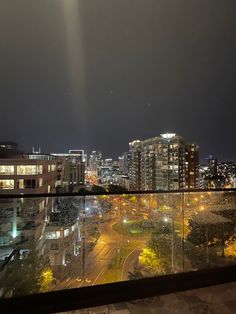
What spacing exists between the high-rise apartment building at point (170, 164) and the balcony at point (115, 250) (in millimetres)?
47707

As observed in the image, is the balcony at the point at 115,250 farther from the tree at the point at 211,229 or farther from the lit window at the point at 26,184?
the lit window at the point at 26,184

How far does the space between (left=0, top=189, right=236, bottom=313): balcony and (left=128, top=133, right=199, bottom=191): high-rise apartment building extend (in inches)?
1878

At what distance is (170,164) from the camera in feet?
171

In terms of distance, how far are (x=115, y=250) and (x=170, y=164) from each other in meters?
49.9

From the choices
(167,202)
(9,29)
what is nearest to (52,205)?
(167,202)

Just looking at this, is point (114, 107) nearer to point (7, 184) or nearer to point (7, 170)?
point (7, 170)

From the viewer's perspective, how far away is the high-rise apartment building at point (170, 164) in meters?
51.7

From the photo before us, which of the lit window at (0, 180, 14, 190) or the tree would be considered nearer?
the tree

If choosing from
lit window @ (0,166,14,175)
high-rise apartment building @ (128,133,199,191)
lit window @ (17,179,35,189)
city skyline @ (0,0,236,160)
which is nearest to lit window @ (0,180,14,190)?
lit window @ (17,179,35,189)

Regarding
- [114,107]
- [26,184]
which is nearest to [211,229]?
[26,184]

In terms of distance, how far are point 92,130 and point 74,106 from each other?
Answer: 771 inches

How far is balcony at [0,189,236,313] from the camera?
7.79 feet

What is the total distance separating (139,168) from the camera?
61562 mm

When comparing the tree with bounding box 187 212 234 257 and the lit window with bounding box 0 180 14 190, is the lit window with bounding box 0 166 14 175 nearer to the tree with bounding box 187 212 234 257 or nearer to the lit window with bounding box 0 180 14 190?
the lit window with bounding box 0 180 14 190
